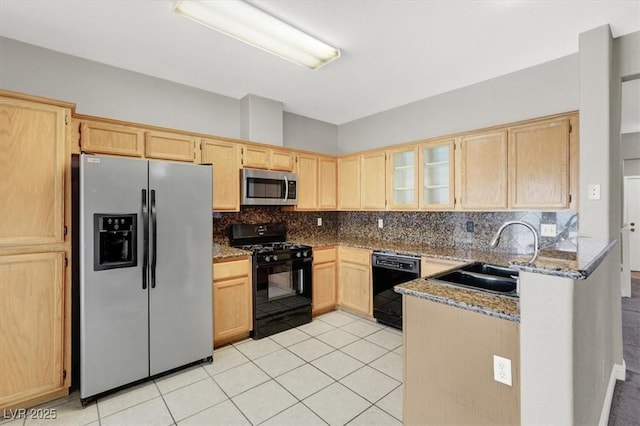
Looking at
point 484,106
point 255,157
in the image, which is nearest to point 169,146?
point 255,157

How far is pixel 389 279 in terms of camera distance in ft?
11.1

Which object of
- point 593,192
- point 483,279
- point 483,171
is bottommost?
point 483,279

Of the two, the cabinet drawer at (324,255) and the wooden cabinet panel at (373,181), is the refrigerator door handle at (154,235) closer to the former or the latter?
the cabinet drawer at (324,255)

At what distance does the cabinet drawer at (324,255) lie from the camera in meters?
A: 3.69

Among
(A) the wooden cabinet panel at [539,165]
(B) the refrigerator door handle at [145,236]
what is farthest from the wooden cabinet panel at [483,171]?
(B) the refrigerator door handle at [145,236]

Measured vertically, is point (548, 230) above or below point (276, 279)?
above

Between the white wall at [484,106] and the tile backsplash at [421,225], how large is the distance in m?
1.00

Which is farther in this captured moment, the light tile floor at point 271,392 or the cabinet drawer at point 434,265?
the cabinet drawer at point 434,265

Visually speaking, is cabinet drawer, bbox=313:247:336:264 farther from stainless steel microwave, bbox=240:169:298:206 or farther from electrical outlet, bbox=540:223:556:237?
electrical outlet, bbox=540:223:556:237

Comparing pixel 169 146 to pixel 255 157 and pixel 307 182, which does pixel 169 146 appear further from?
pixel 307 182

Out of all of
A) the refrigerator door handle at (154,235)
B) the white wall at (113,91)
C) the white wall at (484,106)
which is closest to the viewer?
the refrigerator door handle at (154,235)

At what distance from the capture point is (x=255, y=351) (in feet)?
9.38

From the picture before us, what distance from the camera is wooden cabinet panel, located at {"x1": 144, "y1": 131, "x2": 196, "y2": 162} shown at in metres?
2.84

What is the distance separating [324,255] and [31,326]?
2.68m
